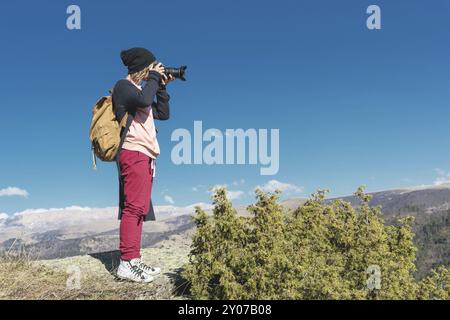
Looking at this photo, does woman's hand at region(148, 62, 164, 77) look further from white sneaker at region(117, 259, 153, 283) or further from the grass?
the grass

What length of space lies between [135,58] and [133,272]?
3.63 meters

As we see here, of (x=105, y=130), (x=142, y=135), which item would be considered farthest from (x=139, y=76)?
(x=105, y=130)

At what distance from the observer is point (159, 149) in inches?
289

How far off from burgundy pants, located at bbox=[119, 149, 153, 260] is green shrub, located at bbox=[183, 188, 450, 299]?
1050mm

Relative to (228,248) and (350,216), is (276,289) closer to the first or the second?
(228,248)

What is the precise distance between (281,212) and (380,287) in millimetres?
1812

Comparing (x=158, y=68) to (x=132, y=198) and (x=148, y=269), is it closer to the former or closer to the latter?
(x=132, y=198)

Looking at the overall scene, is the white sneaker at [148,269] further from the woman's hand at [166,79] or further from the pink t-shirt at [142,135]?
the woman's hand at [166,79]

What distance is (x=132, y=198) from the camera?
272 inches

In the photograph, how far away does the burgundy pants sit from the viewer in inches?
272

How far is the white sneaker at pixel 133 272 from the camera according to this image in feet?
22.5

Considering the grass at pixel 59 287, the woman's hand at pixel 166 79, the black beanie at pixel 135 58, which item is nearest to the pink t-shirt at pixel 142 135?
the black beanie at pixel 135 58

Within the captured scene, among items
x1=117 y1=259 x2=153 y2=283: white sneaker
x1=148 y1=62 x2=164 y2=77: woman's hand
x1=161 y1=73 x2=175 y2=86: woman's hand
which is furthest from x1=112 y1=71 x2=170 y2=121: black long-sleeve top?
x1=117 y1=259 x2=153 y2=283: white sneaker
